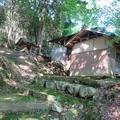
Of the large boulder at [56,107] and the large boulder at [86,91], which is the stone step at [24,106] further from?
the large boulder at [86,91]

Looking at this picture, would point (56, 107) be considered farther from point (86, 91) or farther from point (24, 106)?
point (86, 91)

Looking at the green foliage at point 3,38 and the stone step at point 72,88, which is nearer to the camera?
the stone step at point 72,88

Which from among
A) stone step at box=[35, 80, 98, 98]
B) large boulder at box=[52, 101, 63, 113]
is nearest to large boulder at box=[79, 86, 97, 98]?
stone step at box=[35, 80, 98, 98]

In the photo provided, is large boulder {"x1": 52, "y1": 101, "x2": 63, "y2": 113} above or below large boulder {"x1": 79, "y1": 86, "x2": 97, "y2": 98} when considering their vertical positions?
below

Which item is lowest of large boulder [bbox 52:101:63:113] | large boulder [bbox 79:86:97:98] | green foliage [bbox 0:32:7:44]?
large boulder [bbox 52:101:63:113]

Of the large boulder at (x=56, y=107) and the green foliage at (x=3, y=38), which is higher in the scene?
the green foliage at (x=3, y=38)

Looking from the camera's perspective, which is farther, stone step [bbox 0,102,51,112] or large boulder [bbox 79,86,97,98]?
large boulder [bbox 79,86,97,98]

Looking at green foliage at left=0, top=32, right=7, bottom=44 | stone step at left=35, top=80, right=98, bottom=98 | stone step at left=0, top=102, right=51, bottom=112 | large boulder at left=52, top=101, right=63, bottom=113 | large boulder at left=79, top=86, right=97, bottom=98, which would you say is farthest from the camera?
green foliage at left=0, top=32, right=7, bottom=44

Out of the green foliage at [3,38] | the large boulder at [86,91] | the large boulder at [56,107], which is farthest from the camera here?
the green foliage at [3,38]

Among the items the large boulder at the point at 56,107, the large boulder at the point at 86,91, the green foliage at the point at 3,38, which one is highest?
the green foliage at the point at 3,38

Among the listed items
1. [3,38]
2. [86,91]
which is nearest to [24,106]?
[86,91]

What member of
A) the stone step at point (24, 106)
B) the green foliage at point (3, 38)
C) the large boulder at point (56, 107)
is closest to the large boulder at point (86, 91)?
the large boulder at point (56, 107)

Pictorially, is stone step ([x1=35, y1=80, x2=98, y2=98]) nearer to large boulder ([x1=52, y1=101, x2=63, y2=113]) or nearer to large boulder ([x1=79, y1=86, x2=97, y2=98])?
large boulder ([x1=79, y1=86, x2=97, y2=98])

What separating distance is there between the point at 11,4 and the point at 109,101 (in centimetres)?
2637
